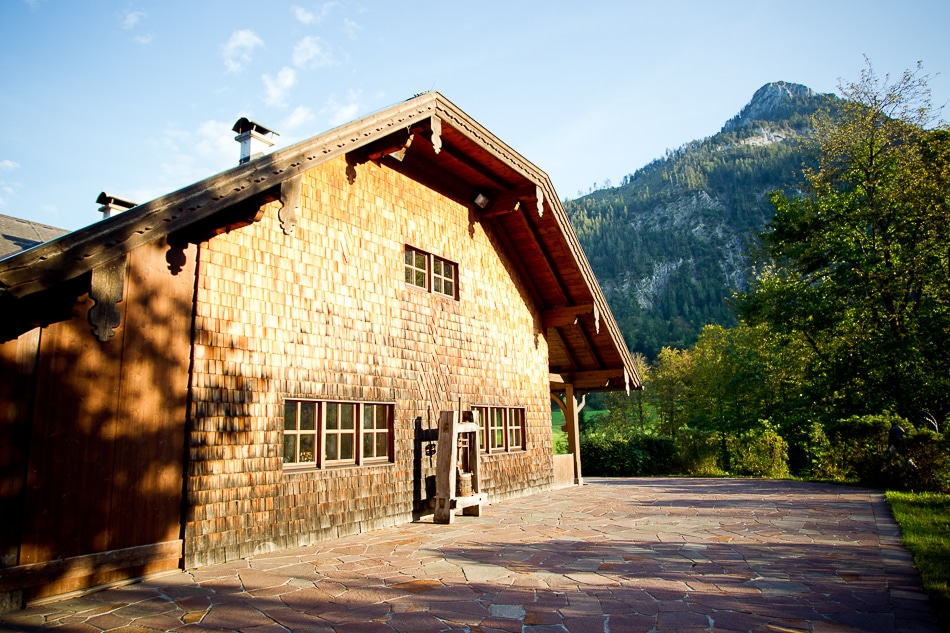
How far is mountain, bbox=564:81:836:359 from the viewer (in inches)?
3361

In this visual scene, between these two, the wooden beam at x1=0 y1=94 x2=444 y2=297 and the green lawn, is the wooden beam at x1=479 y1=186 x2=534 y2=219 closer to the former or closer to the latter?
the wooden beam at x1=0 y1=94 x2=444 y2=297

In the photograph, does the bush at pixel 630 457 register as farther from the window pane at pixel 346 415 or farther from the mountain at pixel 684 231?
the mountain at pixel 684 231

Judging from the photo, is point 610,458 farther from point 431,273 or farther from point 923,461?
point 431,273

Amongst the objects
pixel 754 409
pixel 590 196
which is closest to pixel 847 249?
pixel 754 409

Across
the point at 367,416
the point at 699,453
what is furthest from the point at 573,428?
the point at 367,416

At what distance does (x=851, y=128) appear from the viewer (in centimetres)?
2108

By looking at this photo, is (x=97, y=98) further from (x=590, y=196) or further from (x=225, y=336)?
(x=590, y=196)

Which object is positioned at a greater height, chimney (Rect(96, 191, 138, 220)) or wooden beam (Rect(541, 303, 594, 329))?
chimney (Rect(96, 191, 138, 220))

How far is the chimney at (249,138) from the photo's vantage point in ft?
28.4

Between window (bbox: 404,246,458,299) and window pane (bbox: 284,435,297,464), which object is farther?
window (bbox: 404,246,458,299)

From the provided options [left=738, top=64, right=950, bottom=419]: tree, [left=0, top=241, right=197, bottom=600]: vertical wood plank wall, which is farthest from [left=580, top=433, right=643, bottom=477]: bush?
[left=0, top=241, right=197, bottom=600]: vertical wood plank wall

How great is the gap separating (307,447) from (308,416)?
0.40 m

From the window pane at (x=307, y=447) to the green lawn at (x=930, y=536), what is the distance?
21.1ft

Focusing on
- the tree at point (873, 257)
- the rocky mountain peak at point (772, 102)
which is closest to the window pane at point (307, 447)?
the tree at point (873, 257)
